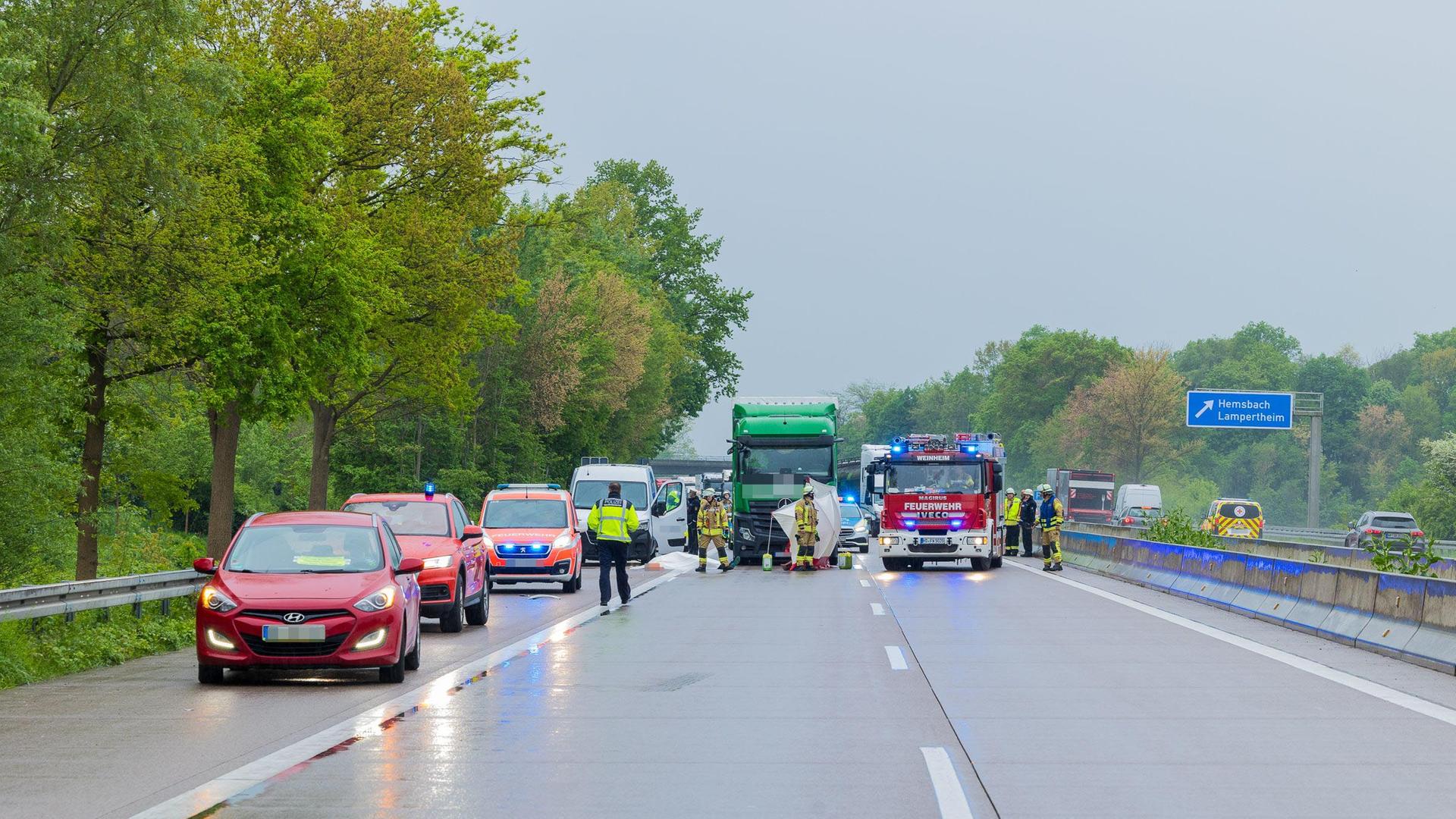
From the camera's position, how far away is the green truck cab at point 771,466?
38.9 m

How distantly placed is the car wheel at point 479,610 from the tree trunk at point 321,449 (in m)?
21.0

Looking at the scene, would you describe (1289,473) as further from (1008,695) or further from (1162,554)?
(1008,695)

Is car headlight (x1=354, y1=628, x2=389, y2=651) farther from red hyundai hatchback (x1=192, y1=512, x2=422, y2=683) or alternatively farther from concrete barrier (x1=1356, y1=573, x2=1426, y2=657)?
concrete barrier (x1=1356, y1=573, x2=1426, y2=657)

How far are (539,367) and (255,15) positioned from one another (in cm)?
2641

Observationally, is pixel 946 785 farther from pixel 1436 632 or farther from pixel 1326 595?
pixel 1326 595

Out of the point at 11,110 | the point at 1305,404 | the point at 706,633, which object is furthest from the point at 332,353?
the point at 1305,404

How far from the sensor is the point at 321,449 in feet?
139

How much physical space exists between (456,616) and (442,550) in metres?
0.79

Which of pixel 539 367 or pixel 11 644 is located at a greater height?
pixel 539 367

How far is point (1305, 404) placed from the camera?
68.8 meters

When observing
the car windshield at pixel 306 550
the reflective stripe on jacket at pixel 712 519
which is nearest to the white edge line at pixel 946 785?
the car windshield at pixel 306 550

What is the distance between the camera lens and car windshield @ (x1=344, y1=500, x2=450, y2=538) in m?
21.6

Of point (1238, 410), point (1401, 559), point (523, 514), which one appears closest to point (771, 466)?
point (523, 514)

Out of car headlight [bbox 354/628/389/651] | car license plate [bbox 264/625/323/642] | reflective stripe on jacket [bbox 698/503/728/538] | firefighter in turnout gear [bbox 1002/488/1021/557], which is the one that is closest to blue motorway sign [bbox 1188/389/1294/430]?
firefighter in turnout gear [bbox 1002/488/1021/557]
